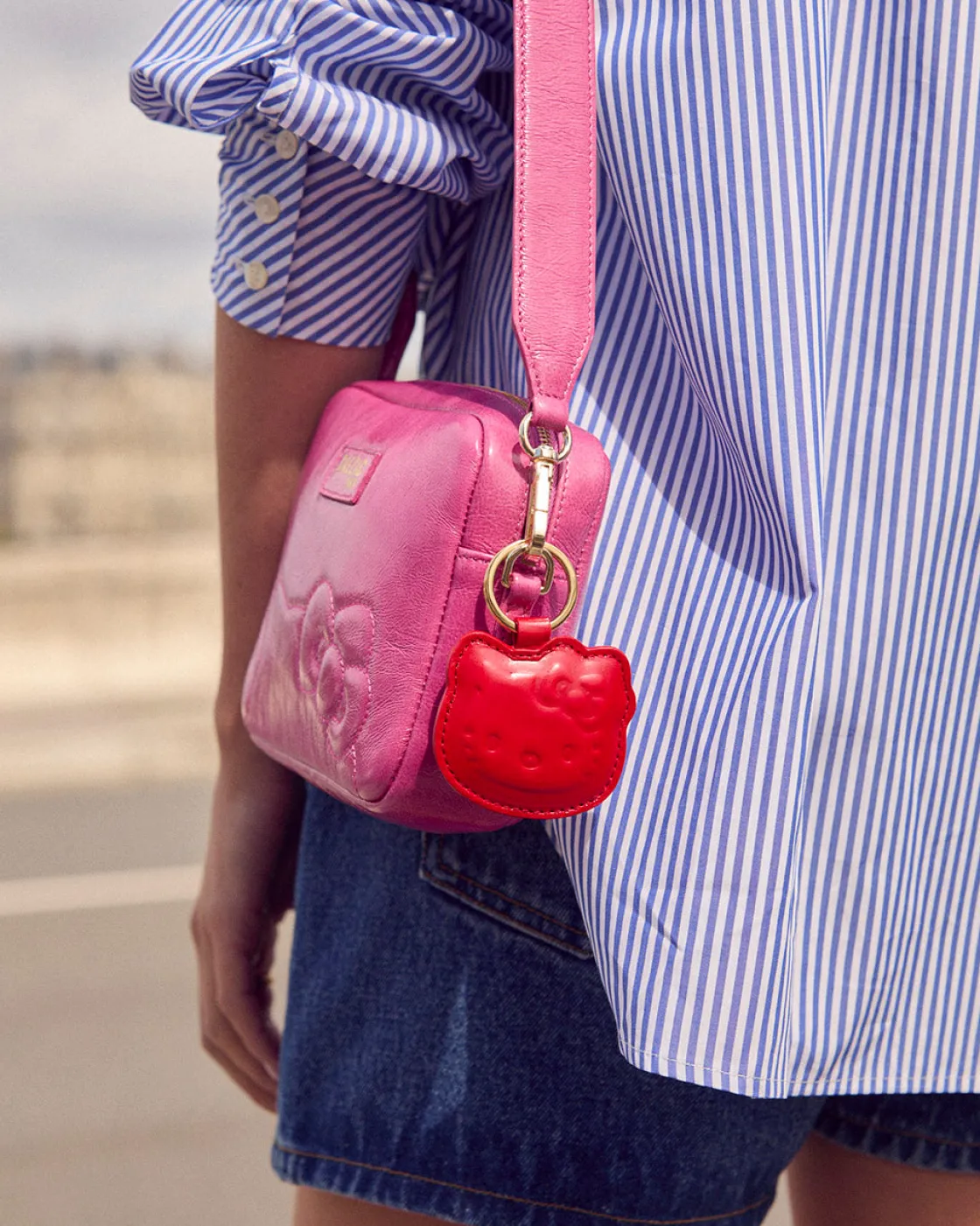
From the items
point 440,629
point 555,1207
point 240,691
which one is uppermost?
point 440,629

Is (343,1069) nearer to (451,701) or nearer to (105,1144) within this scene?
(451,701)

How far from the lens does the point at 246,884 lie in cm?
98

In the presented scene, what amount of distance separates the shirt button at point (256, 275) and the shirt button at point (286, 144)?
0.07 meters

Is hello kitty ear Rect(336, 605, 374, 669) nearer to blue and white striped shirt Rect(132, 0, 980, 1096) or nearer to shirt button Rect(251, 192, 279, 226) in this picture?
blue and white striped shirt Rect(132, 0, 980, 1096)

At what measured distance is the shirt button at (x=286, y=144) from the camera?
806 mm

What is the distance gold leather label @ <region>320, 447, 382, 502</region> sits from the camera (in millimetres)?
766

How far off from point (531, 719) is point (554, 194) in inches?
10.8

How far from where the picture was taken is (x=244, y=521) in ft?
3.03

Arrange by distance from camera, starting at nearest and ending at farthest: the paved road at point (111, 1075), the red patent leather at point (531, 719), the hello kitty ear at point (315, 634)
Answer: the red patent leather at point (531, 719), the hello kitty ear at point (315, 634), the paved road at point (111, 1075)

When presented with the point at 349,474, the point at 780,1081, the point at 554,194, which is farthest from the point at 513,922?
the point at 554,194

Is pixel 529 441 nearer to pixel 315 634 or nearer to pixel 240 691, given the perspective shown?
pixel 315 634

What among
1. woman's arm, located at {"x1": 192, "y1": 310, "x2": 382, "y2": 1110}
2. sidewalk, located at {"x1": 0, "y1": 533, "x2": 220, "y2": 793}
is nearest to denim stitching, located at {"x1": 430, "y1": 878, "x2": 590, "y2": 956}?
woman's arm, located at {"x1": 192, "y1": 310, "x2": 382, "y2": 1110}

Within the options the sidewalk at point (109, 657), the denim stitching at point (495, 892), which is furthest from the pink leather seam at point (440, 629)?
the sidewalk at point (109, 657)

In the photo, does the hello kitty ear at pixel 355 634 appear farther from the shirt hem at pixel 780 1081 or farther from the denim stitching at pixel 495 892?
the shirt hem at pixel 780 1081
